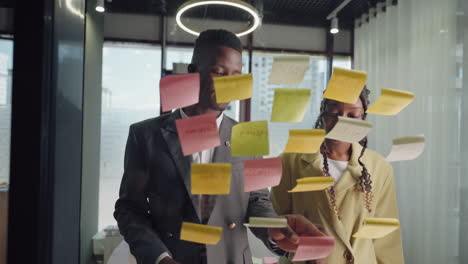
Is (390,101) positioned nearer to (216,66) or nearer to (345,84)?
(345,84)

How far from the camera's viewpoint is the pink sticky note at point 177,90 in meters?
0.44

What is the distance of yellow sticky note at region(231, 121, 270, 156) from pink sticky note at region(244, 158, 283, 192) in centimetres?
2

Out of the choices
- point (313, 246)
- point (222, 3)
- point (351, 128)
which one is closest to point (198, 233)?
point (313, 246)

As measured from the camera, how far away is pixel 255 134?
46 cm

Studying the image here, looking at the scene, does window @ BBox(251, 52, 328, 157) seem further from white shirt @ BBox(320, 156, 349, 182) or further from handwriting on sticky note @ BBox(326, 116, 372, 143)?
white shirt @ BBox(320, 156, 349, 182)

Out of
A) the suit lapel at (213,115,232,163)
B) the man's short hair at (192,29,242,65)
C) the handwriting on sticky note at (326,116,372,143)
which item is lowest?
the suit lapel at (213,115,232,163)

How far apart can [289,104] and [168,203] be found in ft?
1.01

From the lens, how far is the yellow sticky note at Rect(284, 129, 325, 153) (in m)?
0.46

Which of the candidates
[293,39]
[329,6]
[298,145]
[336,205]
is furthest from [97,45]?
[293,39]

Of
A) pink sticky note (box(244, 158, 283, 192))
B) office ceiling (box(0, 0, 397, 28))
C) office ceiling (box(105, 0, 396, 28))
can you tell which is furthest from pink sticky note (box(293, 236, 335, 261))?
office ceiling (box(105, 0, 396, 28))

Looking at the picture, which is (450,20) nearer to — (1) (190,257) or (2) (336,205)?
(2) (336,205)

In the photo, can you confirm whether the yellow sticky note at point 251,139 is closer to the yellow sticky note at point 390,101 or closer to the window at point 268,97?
the window at point 268,97

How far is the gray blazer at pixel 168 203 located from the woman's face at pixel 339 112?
292 mm

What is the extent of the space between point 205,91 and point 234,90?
0.30 ft
